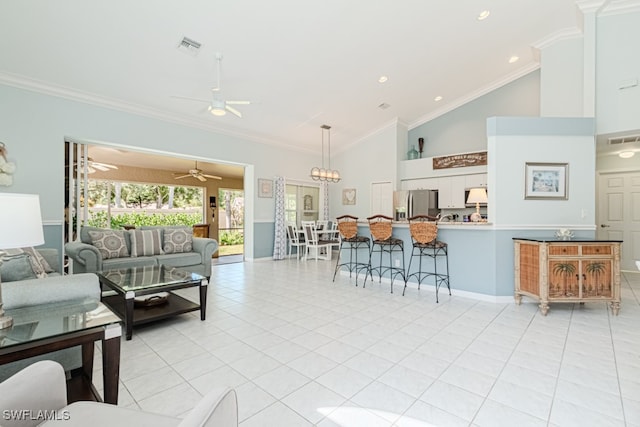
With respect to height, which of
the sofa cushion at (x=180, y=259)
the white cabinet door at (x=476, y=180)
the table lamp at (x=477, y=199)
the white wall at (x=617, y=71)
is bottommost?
the sofa cushion at (x=180, y=259)

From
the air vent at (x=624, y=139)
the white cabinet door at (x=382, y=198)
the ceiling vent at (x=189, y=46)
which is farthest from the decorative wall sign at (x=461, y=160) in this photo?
the ceiling vent at (x=189, y=46)

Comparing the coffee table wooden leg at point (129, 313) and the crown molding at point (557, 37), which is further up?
the crown molding at point (557, 37)

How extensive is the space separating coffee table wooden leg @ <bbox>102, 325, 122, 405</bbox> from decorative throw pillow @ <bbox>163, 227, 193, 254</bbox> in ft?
12.4

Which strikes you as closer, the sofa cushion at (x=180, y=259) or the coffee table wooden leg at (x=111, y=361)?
the coffee table wooden leg at (x=111, y=361)

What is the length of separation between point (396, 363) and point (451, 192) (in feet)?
18.0

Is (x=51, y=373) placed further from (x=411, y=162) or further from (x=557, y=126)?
(x=411, y=162)

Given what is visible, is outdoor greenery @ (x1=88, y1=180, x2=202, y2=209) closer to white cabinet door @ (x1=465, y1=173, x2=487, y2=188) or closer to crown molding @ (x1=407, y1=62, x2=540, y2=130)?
crown molding @ (x1=407, y1=62, x2=540, y2=130)

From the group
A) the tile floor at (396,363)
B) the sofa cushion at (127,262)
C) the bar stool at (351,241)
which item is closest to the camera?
the tile floor at (396,363)

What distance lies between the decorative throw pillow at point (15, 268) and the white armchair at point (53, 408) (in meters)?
2.01

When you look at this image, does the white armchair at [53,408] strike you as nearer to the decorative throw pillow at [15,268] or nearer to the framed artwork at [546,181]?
the decorative throw pillow at [15,268]

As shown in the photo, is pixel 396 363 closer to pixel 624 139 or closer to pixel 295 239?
pixel 624 139

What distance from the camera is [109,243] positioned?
4.51 metres

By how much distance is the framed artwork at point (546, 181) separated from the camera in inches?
157

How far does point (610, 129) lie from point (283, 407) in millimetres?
5474
